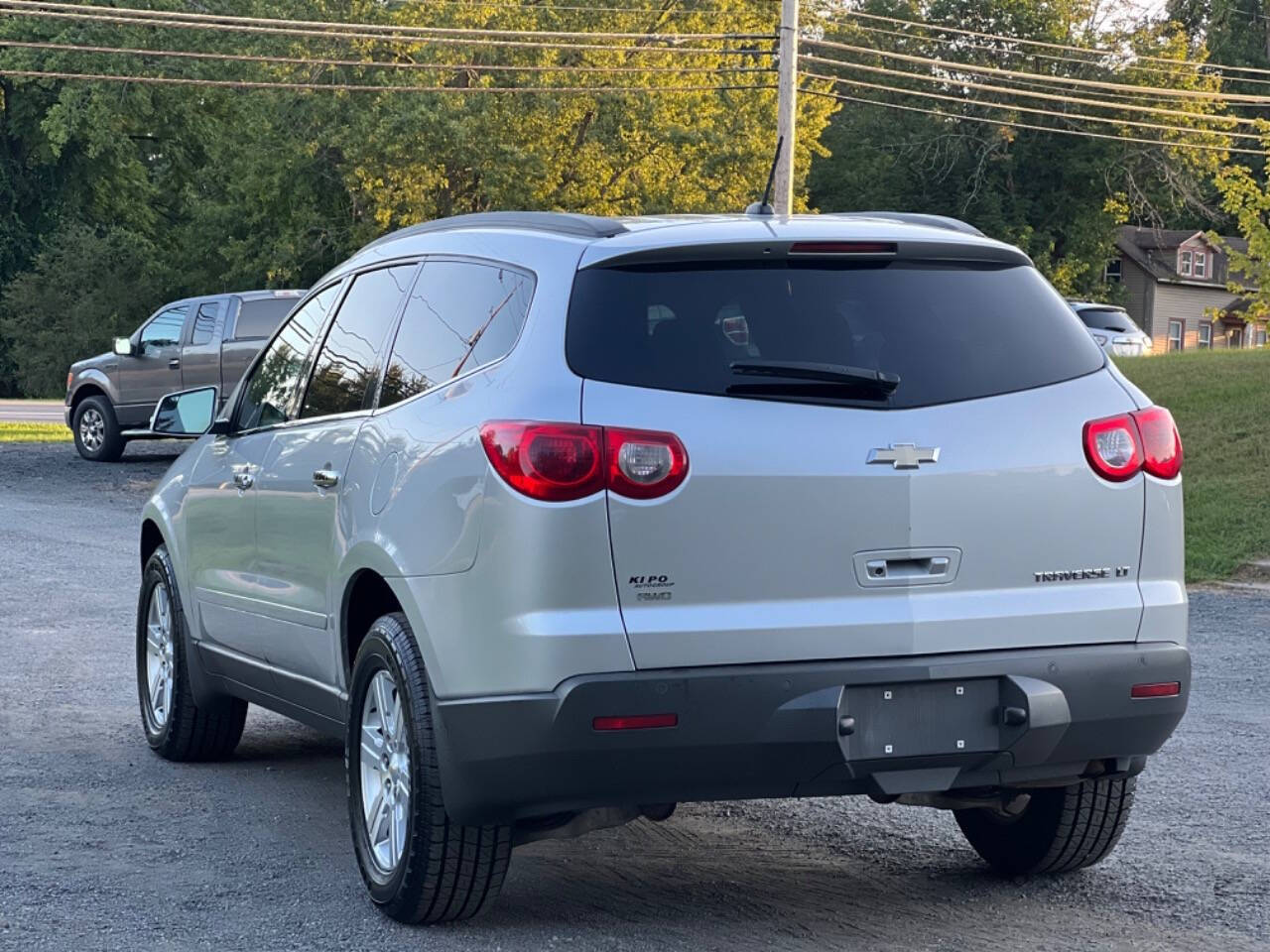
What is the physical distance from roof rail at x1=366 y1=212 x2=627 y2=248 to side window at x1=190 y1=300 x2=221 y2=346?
750 inches

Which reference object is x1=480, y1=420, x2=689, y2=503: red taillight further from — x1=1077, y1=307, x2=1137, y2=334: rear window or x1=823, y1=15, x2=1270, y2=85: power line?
x1=823, y1=15, x2=1270, y2=85: power line

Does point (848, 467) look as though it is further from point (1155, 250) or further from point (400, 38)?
point (1155, 250)

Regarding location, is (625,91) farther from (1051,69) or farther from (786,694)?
(786,694)

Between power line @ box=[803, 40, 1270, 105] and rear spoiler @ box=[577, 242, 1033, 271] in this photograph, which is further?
power line @ box=[803, 40, 1270, 105]

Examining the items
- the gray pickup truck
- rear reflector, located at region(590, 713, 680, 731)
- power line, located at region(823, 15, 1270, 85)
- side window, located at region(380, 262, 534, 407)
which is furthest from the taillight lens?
power line, located at region(823, 15, 1270, 85)

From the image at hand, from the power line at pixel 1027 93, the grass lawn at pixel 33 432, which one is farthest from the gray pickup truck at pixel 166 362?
the power line at pixel 1027 93

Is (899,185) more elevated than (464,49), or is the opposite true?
(464,49)

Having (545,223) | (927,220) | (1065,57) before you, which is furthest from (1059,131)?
(545,223)

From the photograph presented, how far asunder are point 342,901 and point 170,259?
58.5 metres

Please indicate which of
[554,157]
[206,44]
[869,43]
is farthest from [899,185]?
[206,44]

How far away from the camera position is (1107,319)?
155ft

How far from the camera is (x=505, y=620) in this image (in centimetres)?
471

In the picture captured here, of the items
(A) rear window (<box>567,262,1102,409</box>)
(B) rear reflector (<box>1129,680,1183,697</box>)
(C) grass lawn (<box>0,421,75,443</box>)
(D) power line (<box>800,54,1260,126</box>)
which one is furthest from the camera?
(D) power line (<box>800,54,1260,126</box>)

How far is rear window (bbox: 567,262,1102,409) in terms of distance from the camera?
483 centimetres
